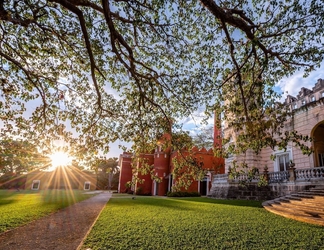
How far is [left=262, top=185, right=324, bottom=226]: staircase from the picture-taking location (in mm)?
7128

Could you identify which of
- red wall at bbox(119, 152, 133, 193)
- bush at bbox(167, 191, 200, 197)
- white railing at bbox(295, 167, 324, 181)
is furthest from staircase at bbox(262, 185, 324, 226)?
red wall at bbox(119, 152, 133, 193)

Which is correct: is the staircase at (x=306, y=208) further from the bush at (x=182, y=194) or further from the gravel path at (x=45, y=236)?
the bush at (x=182, y=194)

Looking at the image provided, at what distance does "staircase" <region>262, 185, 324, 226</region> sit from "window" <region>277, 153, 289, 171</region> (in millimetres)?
4839

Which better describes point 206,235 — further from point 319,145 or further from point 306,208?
point 319,145

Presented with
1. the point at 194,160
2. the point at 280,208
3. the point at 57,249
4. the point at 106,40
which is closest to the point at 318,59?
the point at 194,160

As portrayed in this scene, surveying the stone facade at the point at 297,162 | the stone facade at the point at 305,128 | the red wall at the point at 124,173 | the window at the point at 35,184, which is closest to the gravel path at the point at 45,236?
the stone facade at the point at 297,162

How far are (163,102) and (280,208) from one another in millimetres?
7472

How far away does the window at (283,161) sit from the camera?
1585 cm

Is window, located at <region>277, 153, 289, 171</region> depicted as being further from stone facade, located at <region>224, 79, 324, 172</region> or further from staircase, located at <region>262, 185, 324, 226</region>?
staircase, located at <region>262, 185, 324, 226</region>

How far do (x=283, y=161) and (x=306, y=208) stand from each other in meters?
8.83

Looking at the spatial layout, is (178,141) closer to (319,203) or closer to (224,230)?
(224,230)

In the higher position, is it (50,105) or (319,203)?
(50,105)

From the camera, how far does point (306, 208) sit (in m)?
8.27

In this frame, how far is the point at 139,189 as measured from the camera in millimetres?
28062
